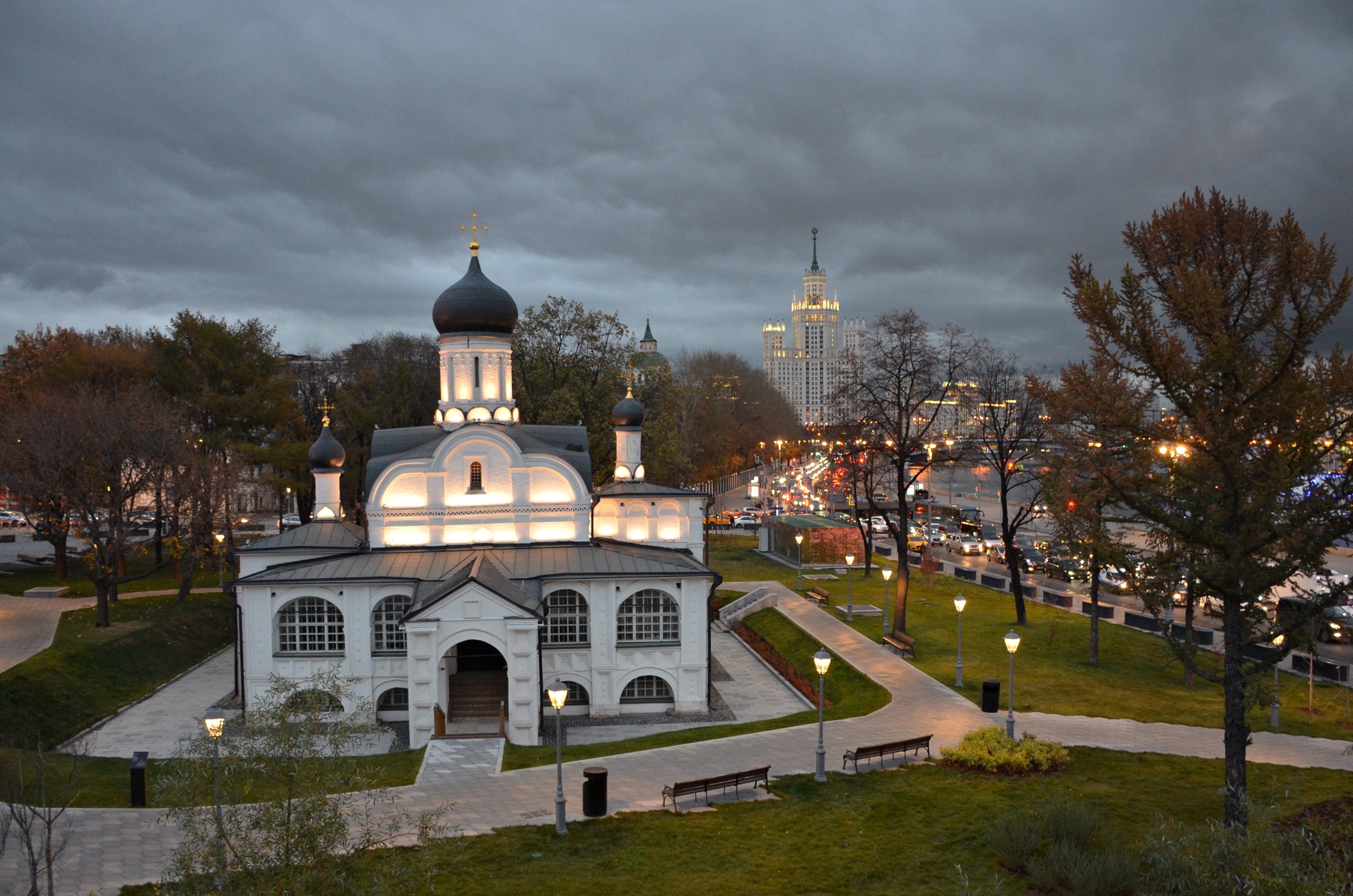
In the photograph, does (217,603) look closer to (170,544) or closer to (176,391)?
(170,544)

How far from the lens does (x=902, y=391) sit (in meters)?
29.8

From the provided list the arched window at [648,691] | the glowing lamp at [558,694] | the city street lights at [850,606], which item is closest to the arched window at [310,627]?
the arched window at [648,691]

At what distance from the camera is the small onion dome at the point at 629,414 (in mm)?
32656

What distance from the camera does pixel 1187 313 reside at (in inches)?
543

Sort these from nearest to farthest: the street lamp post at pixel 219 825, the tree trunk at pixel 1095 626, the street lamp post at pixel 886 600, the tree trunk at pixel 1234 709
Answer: the street lamp post at pixel 219 825
the tree trunk at pixel 1234 709
the tree trunk at pixel 1095 626
the street lamp post at pixel 886 600

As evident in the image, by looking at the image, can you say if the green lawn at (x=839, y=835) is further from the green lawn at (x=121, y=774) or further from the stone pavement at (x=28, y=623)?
the stone pavement at (x=28, y=623)

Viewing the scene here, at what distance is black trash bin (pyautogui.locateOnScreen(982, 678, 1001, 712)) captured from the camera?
22.7 metres

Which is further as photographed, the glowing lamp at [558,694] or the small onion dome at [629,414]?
the small onion dome at [629,414]

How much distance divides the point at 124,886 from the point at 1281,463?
18323 millimetres

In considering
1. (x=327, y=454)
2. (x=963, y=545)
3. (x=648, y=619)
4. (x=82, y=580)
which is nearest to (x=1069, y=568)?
(x=648, y=619)

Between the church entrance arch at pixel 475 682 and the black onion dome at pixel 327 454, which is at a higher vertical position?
the black onion dome at pixel 327 454

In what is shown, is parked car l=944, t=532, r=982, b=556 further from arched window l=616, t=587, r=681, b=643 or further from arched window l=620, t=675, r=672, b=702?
arched window l=616, t=587, r=681, b=643

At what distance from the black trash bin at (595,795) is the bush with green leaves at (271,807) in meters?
5.93

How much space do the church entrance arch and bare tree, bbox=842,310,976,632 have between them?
13.9 m
